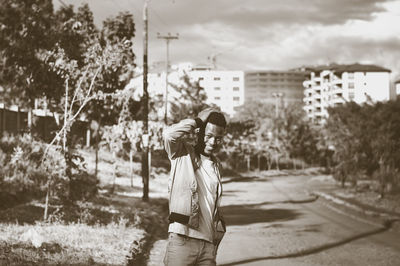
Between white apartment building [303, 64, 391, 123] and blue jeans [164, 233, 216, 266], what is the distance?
2095cm

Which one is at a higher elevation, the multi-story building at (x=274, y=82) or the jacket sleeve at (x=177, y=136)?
the multi-story building at (x=274, y=82)

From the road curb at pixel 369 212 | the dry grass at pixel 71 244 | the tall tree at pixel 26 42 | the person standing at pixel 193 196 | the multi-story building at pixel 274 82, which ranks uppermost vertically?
the multi-story building at pixel 274 82

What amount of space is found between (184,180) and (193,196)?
14cm

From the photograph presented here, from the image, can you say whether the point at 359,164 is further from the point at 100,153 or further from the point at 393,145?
the point at 100,153

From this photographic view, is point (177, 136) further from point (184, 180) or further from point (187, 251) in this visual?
point (187, 251)

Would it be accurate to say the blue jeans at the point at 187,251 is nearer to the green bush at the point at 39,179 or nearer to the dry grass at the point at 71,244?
the dry grass at the point at 71,244

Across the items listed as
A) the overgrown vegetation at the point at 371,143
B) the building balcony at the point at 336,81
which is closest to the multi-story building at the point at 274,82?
the building balcony at the point at 336,81

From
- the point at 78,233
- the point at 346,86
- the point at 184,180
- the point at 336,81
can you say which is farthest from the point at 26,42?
the point at 336,81

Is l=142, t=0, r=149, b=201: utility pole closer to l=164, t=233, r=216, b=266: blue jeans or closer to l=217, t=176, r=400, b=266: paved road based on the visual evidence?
l=217, t=176, r=400, b=266: paved road

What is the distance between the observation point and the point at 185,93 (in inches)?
1689

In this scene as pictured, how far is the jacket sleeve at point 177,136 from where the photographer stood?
410 centimetres

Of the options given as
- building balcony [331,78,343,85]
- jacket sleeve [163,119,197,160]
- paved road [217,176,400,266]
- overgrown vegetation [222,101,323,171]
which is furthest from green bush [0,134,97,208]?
building balcony [331,78,343,85]

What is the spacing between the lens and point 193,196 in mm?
4031

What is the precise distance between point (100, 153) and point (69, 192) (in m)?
22.8
